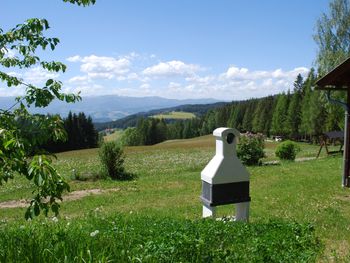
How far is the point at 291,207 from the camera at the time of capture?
997 centimetres

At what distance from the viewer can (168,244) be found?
4520mm

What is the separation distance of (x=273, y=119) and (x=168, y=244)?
83724mm

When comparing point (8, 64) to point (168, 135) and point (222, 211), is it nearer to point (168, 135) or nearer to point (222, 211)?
point (222, 211)

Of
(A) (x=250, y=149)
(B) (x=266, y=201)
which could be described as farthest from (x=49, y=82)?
(A) (x=250, y=149)

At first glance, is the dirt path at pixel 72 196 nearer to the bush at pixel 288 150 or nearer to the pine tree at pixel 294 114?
the bush at pixel 288 150

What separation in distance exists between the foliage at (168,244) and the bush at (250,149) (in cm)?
1931

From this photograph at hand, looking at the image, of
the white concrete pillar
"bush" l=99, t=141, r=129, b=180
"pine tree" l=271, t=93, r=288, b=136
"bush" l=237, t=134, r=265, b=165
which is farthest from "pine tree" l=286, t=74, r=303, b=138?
the white concrete pillar

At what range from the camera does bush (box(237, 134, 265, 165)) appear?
2498 cm

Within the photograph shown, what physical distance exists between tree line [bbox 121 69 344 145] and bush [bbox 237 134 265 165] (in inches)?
199

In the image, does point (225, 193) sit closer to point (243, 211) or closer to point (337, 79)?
point (243, 211)

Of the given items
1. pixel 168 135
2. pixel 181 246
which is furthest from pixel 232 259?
pixel 168 135

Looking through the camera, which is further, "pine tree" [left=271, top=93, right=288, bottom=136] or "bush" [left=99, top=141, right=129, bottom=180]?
"pine tree" [left=271, top=93, right=288, bottom=136]

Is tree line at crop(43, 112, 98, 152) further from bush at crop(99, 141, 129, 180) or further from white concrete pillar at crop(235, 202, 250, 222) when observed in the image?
white concrete pillar at crop(235, 202, 250, 222)

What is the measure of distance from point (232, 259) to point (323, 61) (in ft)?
97.5
